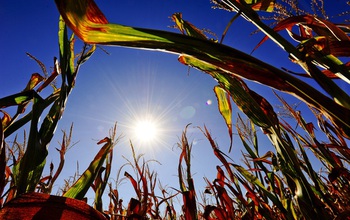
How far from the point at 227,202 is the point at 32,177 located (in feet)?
2.40

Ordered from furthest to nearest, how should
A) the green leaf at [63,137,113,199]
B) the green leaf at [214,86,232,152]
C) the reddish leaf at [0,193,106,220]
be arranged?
the green leaf at [214,86,232,152], the green leaf at [63,137,113,199], the reddish leaf at [0,193,106,220]

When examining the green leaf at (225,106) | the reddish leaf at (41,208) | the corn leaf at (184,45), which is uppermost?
the green leaf at (225,106)

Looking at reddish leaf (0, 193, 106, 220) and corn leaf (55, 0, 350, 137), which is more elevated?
corn leaf (55, 0, 350, 137)

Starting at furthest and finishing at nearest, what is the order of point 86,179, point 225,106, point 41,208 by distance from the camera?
point 225,106
point 86,179
point 41,208

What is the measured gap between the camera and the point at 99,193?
1.01 metres

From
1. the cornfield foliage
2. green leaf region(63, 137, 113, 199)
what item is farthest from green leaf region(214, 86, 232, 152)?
green leaf region(63, 137, 113, 199)

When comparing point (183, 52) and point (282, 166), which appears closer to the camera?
point (183, 52)

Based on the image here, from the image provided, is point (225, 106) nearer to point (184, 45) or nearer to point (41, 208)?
point (184, 45)

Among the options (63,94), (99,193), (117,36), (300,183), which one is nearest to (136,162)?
(99,193)

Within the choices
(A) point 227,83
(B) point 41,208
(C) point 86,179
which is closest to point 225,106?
(A) point 227,83

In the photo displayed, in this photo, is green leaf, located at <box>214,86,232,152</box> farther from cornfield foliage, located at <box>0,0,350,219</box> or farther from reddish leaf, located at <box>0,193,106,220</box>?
reddish leaf, located at <box>0,193,106,220</box>

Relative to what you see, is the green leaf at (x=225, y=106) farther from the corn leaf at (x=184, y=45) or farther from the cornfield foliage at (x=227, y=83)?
the corn leaf at (x=184, y=45)

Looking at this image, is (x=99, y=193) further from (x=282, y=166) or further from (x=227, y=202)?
(x=282, y=166)

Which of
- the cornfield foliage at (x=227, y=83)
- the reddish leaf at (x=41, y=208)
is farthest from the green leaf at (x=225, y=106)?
the reddish leaf at (x=41, y=208)
